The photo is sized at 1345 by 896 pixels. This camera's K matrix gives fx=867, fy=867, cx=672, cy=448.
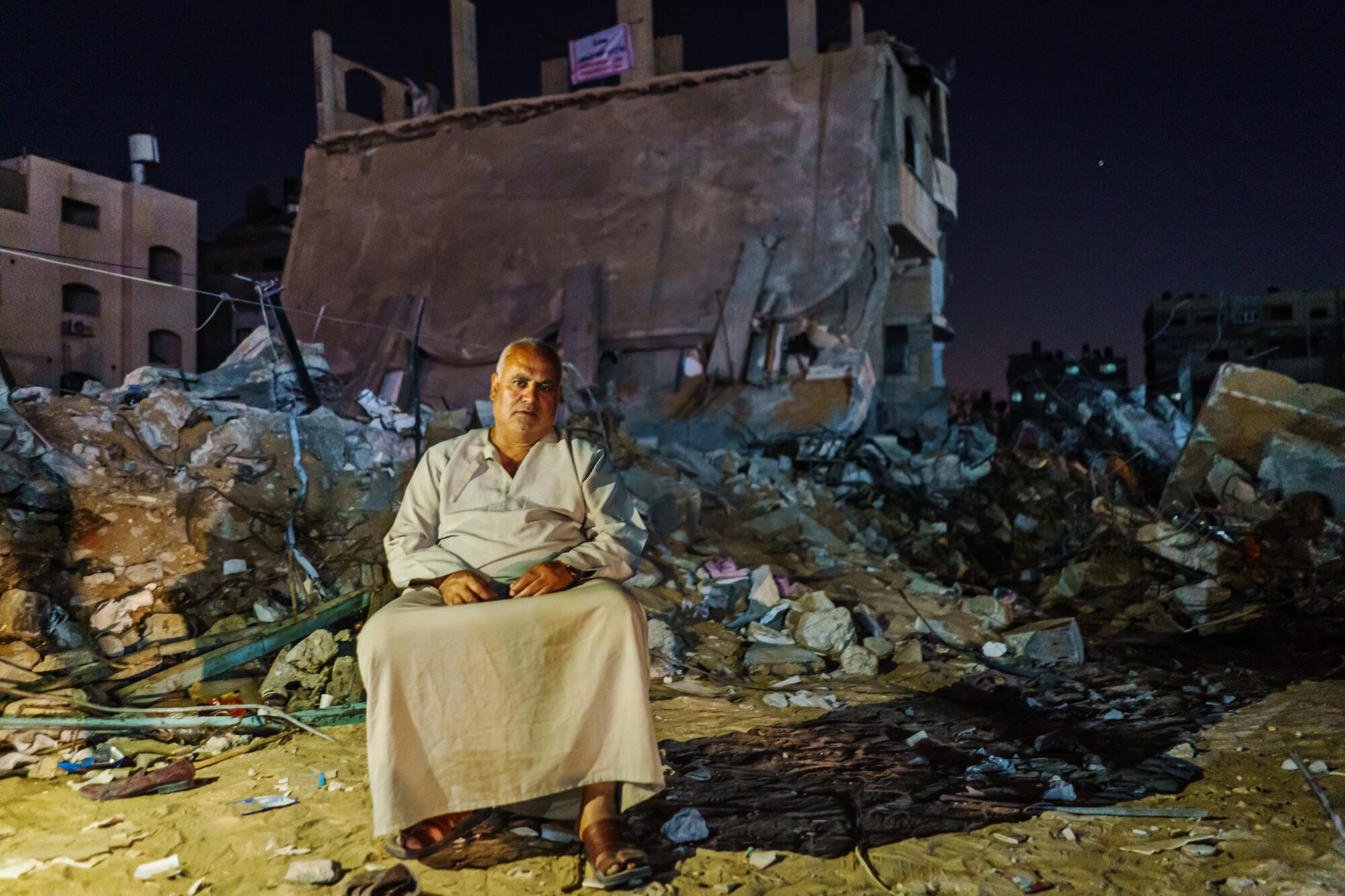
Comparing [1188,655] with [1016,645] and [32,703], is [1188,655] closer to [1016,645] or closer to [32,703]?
[1016,645]

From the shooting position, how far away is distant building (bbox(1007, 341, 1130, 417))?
1005 cm

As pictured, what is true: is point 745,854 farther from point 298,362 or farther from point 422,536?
point 298,362

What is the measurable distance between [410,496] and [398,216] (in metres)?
13.6

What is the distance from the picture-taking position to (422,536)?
2621 millimetres

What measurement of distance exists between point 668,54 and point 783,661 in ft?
39.5

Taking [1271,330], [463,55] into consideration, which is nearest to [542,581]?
[463,55]

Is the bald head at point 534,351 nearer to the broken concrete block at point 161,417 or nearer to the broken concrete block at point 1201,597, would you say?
the broken concrete block at point 161,417

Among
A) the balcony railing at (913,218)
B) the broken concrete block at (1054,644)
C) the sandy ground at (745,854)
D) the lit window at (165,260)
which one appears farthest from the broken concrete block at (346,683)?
the lit window at (165,260)

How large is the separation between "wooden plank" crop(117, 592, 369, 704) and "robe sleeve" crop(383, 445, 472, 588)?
1792 mm

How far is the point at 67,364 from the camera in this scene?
14820mm

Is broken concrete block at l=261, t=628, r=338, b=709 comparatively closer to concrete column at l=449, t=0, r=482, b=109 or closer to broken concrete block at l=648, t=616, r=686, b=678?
broken concrete block at l=648, t=616, r=686, b=678

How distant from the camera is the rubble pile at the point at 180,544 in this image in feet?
12.8

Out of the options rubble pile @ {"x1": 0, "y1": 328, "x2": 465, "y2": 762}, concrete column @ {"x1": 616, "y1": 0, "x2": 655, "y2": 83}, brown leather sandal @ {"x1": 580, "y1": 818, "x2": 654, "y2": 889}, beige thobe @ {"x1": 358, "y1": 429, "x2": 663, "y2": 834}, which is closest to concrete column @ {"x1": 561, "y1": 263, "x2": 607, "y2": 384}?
concrete column @ {"x1": 616, "y1": 0, "x2": 655, "y2": 83}

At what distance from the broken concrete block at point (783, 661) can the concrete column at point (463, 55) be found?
1334 cm
